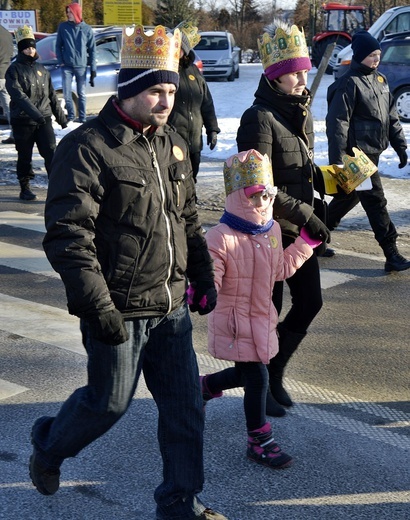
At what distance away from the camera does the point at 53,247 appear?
329 centimetres

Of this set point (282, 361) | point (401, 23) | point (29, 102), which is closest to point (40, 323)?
point (282, 361)

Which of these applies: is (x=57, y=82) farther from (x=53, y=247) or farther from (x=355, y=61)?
(x=53, y=247)

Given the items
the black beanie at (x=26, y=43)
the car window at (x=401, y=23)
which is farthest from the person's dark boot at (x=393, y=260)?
the car window at (x=401, y=23)

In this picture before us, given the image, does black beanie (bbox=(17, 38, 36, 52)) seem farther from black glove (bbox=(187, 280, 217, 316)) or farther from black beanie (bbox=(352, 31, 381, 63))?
black glove (bbox=(187, 280, 217, 316))

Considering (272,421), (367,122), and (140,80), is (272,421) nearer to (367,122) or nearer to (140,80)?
(140,80)

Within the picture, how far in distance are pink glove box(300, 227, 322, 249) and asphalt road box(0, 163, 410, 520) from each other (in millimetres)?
893

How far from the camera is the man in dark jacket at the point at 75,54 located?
1727 centimetres

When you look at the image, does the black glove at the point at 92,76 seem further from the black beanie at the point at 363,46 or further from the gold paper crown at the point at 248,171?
the gold paper crown at the point at 248,171

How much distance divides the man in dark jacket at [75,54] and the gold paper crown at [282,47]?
12.7 m

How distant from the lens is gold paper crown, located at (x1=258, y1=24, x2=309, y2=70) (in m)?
4.79

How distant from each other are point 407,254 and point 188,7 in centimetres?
4336

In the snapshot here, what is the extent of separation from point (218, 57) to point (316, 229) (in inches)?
996

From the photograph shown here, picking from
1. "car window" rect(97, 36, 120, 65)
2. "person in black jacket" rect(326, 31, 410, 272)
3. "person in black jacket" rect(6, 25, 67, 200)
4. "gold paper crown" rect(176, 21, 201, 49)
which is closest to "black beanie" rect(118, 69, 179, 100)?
"person in black jacket" rect(326, 31, 410, 272)

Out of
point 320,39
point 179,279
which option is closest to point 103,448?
point 179,279
